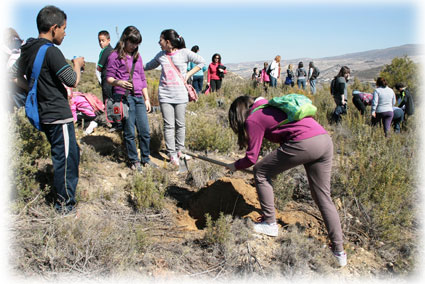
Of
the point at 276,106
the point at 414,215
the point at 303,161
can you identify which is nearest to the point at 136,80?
the point at 276,106

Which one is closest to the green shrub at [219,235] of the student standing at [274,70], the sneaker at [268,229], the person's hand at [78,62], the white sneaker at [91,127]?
the sneaker at [268,229]

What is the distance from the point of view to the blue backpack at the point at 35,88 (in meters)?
2.44

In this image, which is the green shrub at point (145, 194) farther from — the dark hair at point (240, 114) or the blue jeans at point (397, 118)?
the blue jeans at point (397, 118)

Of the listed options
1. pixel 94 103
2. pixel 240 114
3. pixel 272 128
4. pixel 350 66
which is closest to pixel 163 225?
pixel 240 114

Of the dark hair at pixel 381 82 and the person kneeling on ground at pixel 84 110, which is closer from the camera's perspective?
the person kneeling on ground at pixel 84 110

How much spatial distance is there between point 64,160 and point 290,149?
7.01 ft

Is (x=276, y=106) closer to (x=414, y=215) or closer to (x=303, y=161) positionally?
(x=303, y=161)

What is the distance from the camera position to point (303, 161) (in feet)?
7.98

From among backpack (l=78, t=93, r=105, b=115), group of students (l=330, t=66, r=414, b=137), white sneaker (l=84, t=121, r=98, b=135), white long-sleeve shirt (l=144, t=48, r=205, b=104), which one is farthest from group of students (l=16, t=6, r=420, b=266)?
group of students (l=330, t=66, r=414, b=137)

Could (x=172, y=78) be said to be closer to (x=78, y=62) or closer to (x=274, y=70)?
(x=78, y=62)

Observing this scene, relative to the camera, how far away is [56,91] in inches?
102

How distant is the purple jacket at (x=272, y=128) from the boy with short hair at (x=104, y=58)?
8.00 feet

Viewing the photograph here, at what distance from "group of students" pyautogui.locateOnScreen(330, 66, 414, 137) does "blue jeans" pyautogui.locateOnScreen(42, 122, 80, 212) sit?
5702 mm

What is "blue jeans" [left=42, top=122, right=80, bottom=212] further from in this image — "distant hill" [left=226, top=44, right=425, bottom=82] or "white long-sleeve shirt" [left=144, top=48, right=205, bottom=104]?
"distant hill" [left=226, top=44, right=425, bottom=82]
